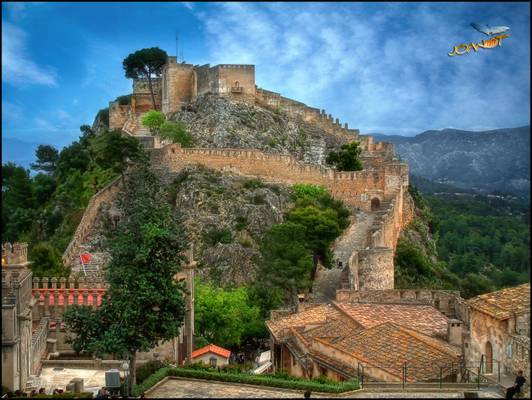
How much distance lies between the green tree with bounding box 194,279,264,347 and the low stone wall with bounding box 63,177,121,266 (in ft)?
28.3

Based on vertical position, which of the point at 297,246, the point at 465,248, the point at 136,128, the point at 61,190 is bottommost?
the point at 465,248

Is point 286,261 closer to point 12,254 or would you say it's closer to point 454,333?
point 454,333

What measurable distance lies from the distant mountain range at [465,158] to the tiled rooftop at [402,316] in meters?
13.5

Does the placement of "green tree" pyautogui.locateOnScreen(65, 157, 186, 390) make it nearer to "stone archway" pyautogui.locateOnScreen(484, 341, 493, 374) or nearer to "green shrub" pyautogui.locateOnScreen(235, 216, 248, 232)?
"stone archway" pyautogui.locateOnScreen(484, 341, 493, 374)

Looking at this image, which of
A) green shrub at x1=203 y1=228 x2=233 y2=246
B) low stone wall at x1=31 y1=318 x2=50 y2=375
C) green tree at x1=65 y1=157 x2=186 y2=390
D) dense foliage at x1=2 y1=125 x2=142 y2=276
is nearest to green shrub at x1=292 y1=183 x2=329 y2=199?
green shrub at x1=203 y1=228 x2=233 y2=246

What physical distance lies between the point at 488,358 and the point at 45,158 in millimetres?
55032

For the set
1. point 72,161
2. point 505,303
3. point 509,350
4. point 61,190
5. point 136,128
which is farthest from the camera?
point 136,128

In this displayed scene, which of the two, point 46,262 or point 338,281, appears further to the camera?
point 338,281

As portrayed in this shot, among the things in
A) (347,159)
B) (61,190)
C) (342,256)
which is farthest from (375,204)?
(61,190)

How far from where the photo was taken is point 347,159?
49531 millimetres

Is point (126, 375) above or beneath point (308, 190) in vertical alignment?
beneath

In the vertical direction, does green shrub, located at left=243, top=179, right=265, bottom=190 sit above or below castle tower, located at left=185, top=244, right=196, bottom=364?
above

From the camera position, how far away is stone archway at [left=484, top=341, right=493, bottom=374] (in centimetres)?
1573

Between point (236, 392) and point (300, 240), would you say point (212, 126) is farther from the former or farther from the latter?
point (236, 392)
